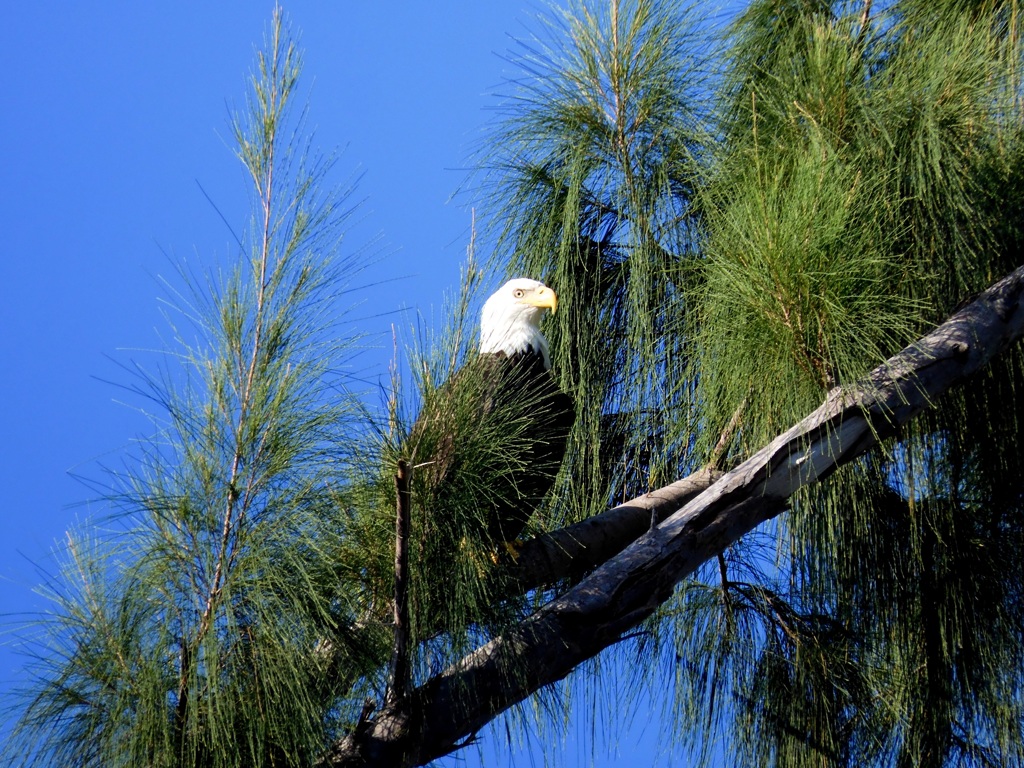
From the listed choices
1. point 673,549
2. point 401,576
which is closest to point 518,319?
point 673,549

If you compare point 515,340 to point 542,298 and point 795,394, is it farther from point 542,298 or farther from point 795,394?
point 795,394

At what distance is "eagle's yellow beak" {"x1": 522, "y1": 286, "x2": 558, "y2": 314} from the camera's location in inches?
82.7

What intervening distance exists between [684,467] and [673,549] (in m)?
0.53

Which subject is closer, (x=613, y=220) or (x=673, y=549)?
(x=673, y=549)

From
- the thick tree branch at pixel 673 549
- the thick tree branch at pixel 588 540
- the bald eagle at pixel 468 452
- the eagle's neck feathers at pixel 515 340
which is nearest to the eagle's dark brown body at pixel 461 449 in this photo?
the bald eagle at pixel 468 452

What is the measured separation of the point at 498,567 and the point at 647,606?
181 mm

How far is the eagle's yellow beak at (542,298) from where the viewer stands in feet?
6.89

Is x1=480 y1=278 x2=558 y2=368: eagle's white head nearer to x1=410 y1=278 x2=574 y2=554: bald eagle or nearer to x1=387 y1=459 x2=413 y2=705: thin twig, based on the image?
x1=410 y1=278 x2=574 y2=554: bald eagle

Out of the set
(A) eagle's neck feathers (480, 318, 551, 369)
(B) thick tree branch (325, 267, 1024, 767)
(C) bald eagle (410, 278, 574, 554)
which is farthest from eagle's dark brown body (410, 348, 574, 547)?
(A) eagle's neck feathers (480, 318, 551, 369)

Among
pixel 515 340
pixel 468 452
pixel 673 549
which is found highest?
pixel 515 340

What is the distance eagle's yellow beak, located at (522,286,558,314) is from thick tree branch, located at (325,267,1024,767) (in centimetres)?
54

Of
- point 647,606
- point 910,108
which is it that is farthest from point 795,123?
point 647,606

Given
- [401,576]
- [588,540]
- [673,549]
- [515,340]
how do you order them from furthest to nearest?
[515,340] → [588,540] → [673,549] → [401,576]

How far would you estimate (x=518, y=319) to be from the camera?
212 centimetres
